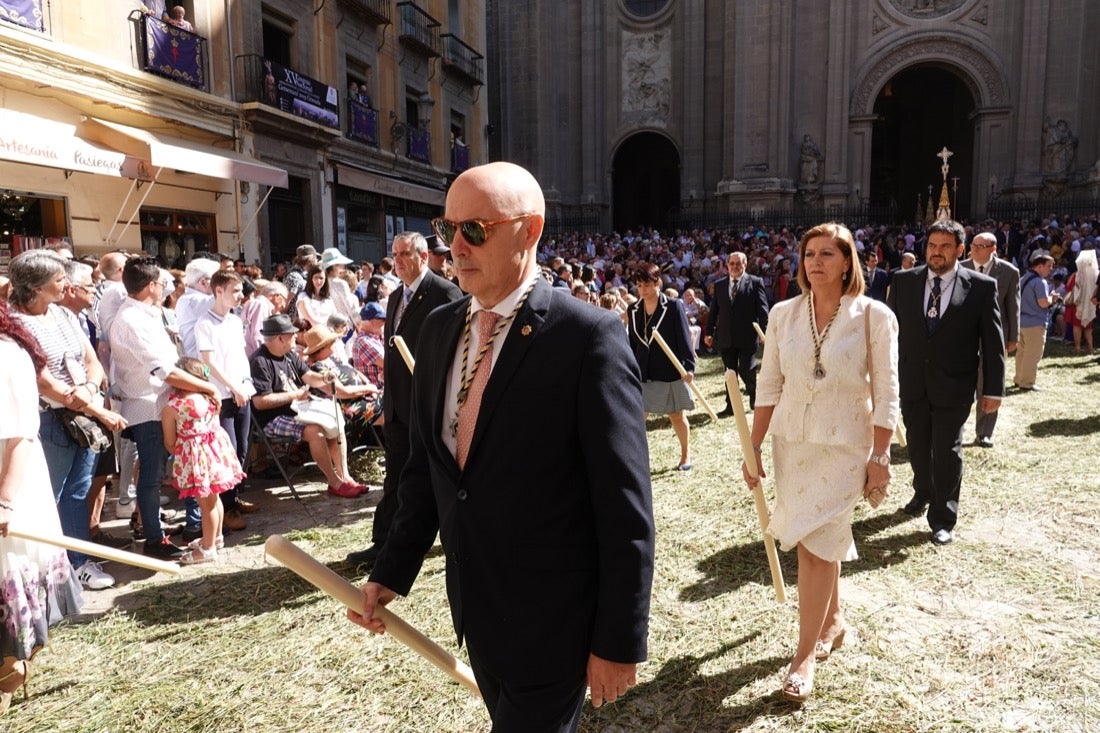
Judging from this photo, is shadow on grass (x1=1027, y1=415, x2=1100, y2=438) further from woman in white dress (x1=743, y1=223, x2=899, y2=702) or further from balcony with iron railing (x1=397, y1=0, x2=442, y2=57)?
balcony with iron railing (x1=397, y1=0, x2=442, y2=57)

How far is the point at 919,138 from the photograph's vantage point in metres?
36.2

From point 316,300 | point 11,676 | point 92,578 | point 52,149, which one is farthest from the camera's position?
point 52,149

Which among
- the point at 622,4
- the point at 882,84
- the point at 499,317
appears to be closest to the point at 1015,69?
the point at 882,84

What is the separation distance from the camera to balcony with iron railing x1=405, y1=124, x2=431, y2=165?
21922 millimetres

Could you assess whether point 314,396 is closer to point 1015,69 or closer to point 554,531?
point 554,531

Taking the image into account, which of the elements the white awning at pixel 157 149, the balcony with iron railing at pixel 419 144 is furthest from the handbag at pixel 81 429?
the balcony with iron railing at pixel 419 144

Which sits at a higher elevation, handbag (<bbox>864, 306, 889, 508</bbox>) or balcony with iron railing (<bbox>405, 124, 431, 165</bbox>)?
balcony with iron railing (<bbox>405, 124, 431, 165</bbox>)

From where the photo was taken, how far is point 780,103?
89.0ft

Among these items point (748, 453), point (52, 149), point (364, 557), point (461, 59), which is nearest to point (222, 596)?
point (364, 557)

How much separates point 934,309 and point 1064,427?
4321mm

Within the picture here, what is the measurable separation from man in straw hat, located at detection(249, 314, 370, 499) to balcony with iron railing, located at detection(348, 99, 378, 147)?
14242 mm

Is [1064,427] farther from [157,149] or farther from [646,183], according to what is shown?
[646,183]

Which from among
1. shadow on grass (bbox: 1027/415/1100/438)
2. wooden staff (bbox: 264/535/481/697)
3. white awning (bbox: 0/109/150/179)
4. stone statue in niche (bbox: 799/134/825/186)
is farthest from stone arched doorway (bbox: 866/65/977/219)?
wooden staff (bbox: 264/535/481/697)

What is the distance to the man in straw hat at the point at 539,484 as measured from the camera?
72.9 inches
